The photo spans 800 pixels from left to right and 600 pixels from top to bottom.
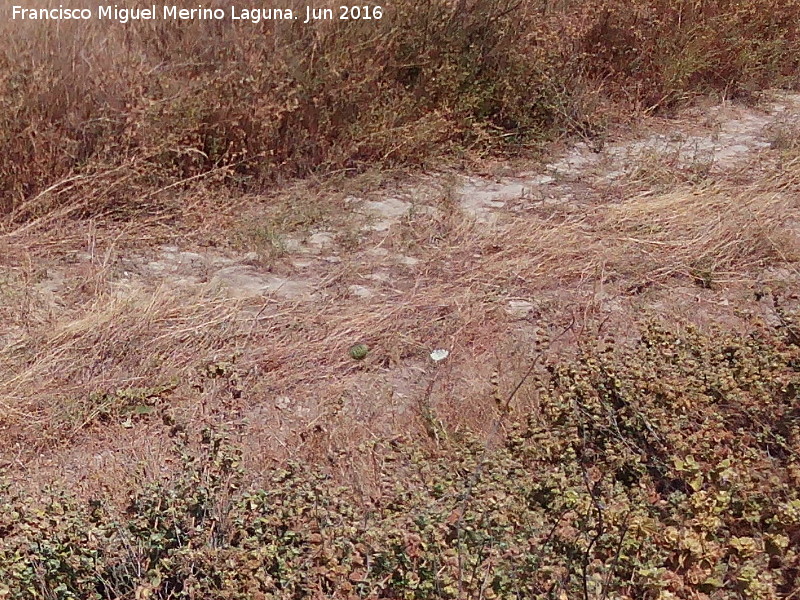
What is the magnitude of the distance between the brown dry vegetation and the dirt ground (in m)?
0.02

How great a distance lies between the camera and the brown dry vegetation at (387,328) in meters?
2.25

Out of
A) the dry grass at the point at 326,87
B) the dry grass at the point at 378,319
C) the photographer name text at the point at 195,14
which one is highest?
the photographer name text at the point at 195,14

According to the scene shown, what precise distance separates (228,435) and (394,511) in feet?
2.03

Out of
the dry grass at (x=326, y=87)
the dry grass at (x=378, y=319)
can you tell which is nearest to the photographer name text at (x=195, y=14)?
the dry grass at (x=326, y=87)

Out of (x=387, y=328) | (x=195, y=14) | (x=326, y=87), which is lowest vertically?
(x=387, y=328)

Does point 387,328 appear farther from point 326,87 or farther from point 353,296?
point 326,87

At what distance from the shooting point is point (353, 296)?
12.8 feet

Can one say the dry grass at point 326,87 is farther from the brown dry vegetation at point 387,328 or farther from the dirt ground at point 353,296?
the dirt ground at point 353,296

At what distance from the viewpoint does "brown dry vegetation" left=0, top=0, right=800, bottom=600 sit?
2.25 meters

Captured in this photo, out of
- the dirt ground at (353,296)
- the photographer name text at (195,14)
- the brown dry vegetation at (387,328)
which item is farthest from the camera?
the photographer name text at (195,14)

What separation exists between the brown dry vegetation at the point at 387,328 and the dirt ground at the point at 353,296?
2cm

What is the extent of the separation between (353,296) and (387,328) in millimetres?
377

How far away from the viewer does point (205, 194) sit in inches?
184

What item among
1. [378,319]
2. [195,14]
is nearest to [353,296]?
[378,319]
